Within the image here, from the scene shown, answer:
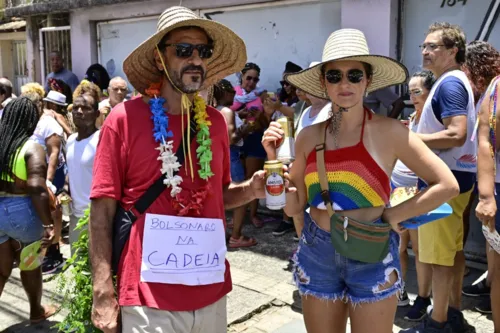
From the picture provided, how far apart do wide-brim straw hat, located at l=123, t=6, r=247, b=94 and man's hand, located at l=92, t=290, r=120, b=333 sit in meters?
0.97

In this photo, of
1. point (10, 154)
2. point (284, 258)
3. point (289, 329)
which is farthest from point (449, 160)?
point (10, 154)

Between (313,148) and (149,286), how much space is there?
3.52 ft

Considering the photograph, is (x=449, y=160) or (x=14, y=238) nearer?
(x=449, y=160)

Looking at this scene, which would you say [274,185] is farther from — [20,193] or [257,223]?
[257,223]

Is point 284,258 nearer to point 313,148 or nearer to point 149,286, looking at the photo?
point 313,148

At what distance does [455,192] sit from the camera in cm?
254

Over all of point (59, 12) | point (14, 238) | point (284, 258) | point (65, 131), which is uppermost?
point (59, 12)

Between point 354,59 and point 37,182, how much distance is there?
2.71 meters

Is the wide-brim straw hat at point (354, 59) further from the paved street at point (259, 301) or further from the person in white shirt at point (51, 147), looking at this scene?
the person in white shirt at point (51, 147)

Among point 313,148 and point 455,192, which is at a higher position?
point 313,148

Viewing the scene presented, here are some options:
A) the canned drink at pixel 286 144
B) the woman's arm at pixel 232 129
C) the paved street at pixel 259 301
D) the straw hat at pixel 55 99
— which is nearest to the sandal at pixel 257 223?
the paved street at pixel 259 301

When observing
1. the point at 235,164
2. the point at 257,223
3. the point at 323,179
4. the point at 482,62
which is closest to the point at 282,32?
the point at 235,164

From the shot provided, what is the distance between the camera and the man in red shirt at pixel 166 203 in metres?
2.23

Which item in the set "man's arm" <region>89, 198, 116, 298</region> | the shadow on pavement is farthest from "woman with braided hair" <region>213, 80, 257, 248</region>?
"man's arm" <region>89, 198, 116, 298</region>
